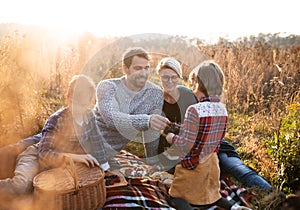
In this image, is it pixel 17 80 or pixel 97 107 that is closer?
pixel 97 107

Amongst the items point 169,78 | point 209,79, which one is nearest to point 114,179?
point 169,78

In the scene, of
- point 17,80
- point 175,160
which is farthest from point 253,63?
point 17,80

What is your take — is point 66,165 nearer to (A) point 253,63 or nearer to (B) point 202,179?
(B) point 202,179

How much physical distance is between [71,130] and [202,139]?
1173 mm

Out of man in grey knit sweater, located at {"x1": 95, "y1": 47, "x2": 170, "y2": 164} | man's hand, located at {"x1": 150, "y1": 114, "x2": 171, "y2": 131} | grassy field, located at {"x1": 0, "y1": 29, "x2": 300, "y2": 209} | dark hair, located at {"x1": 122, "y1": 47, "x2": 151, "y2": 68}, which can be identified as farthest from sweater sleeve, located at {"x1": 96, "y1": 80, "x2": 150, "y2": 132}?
grassy field, located at {"x1": 0, "y1": 29, "x2": 300, "y2": 209}

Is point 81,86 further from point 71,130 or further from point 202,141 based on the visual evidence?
point 202,141

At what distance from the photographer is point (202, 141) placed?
8.90ft

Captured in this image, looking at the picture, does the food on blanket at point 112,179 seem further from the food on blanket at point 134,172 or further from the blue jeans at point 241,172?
the blue jeans at point 241,172

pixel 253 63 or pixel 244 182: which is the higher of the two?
pixel 253 63

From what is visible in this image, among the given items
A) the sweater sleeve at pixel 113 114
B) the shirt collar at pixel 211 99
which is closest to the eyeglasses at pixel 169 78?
the sweater sleeve at pixel 113 114

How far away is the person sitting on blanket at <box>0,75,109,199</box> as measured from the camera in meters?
2.91

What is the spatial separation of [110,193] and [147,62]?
1378mm

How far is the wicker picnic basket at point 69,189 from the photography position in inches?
101

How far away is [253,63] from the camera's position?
6.52 m
